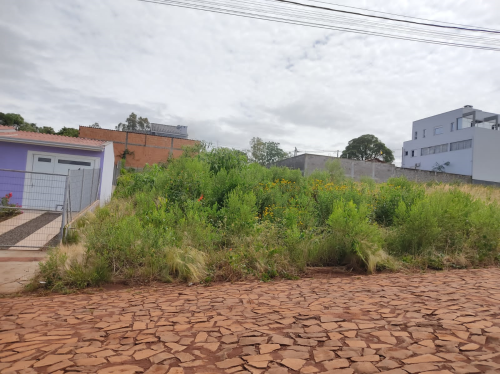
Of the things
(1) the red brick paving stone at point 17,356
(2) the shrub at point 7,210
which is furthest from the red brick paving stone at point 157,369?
(2) the shrub at point 7,210

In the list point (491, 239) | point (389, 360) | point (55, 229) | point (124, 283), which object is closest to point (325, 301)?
point (389, 360)

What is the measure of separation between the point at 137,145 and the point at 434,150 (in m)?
36.0

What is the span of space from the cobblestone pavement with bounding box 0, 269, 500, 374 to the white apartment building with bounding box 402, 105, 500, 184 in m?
39.3

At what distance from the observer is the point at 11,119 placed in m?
42.5

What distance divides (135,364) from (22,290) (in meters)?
3.44

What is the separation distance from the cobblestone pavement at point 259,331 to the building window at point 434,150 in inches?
1724

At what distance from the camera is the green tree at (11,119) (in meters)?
42.1

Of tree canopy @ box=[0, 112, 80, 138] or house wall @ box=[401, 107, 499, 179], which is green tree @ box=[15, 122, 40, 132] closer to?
tree canopy @ box=[0, 112, 80, 138]

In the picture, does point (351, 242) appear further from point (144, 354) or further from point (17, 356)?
point (17, 356)

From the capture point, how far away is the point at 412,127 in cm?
5050

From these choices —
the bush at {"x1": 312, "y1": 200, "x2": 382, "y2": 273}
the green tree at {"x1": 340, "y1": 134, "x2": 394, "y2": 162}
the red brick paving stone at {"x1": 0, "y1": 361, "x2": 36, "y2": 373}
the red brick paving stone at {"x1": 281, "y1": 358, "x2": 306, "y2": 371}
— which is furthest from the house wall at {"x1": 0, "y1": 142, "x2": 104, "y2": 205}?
the green tree at {"x1": 340, "y1": 134, "x2": 394, "y2": 162}

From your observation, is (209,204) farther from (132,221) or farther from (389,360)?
(389,360)

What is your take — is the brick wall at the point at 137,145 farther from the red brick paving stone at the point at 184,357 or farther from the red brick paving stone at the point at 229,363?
the red brick paving stone at the point at 229,363

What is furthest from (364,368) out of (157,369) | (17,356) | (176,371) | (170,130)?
(170,130)
